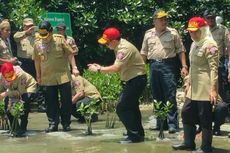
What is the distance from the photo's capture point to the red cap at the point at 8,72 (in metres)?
9.16

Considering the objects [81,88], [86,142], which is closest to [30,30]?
[81,88]

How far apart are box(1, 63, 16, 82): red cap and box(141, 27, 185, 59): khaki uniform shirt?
2.19m

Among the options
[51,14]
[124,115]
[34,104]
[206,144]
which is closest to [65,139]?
[124,115]

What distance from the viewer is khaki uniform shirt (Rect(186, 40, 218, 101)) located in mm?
7520

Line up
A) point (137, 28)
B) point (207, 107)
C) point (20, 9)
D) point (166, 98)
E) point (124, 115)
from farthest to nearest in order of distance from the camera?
1. point (137, 28)
2. point (20, 9)
3. point (166, 98)
4. point (124, 115)
5. point (207, 107)

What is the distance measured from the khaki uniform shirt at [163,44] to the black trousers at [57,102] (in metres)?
1.50

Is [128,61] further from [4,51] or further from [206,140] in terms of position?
[4,51]

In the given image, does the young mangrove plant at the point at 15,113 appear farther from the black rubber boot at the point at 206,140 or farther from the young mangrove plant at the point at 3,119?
the black rubber boot at the point at 206,140

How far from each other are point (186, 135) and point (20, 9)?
669 centimetres

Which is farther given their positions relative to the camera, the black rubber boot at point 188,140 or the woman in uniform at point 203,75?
the black rubber boot at point 188,140

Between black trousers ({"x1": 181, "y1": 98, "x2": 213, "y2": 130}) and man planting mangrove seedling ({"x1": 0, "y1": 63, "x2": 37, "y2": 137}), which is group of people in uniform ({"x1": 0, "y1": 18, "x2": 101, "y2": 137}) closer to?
man planting mangrove seedling ({"x1": 0, "y1": 63, "x2": 37, "y2": 137})

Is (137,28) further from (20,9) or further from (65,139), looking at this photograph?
(65,139)

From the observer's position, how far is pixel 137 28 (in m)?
15.8

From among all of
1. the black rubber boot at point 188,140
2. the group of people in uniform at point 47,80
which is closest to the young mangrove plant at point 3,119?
the group of people in uniform at point 47,80
